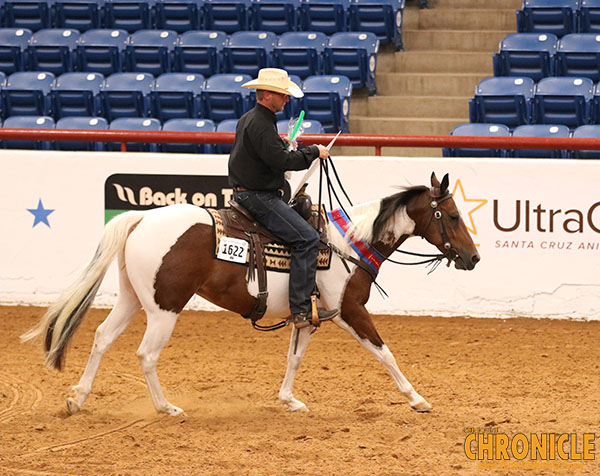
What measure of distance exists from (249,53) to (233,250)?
8.67 meters

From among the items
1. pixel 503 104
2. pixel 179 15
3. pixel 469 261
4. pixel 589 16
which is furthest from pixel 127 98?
pixel 469 261

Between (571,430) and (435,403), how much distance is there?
1.13 metres

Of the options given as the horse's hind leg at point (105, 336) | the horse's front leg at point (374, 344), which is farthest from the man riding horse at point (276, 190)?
the horse's hind leg at point (105, 336)

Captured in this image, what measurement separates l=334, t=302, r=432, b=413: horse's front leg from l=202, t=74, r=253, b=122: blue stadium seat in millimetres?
7115

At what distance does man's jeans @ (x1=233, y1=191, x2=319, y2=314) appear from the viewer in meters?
6.66

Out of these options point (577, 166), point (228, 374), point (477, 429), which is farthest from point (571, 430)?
point (577, 166)

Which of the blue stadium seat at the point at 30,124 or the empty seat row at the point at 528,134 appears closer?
the empty seat row at the point at 528,134

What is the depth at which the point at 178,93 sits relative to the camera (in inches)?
542

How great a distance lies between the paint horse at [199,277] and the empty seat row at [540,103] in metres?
6.09

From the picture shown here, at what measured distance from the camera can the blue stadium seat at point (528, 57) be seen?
1371 cm

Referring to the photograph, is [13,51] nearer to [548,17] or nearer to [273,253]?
[548,17]

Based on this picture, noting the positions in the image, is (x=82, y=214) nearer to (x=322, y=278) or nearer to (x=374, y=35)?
(x=322, y=278)

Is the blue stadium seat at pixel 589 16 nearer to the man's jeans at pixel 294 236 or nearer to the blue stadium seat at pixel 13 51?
the blue stadium seat at pixel 13 51

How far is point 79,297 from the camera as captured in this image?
669cm
